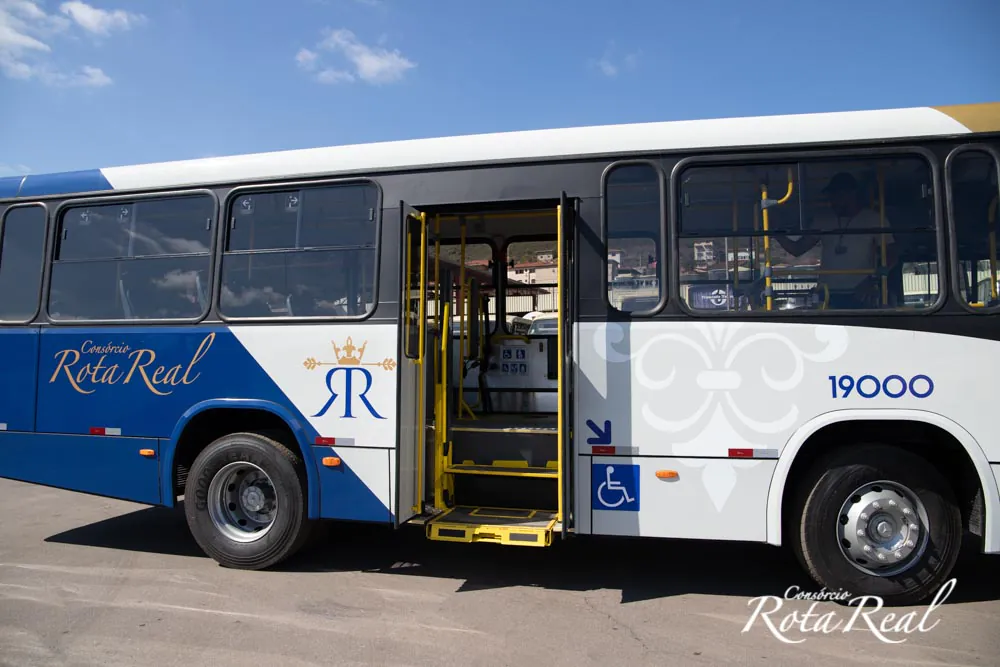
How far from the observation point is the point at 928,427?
14.0 ft

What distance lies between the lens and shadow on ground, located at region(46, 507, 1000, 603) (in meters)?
4.80

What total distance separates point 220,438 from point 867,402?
460 cm

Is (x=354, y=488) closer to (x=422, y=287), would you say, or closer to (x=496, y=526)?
(x=496, y=526)

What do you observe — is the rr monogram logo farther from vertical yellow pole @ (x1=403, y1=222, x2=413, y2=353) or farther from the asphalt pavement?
the asphalt pavement

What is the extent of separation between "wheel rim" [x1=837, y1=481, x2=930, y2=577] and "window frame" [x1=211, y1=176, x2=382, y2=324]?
3.25 m

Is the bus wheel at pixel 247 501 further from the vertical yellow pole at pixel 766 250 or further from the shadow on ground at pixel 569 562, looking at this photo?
the vertical yellow pole at pixel 766 250

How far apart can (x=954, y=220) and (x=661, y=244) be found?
1795 millimetres

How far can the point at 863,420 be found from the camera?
170 inches

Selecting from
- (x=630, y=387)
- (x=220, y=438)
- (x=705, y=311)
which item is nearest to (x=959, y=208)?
(x=705, y=311)

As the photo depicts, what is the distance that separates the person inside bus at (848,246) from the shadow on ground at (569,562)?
6.71 feet

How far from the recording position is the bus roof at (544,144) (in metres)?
4.36

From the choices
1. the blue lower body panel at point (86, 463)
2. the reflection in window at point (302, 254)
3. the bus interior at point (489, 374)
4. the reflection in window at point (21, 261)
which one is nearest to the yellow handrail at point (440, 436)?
the bus interior at point (489, 374)

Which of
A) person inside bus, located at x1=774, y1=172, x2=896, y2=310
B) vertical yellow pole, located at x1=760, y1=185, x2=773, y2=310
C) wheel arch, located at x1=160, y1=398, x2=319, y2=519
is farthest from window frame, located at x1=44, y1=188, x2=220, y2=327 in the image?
person inside bus, located at x1=774, y1=172, x2=896, y2=310

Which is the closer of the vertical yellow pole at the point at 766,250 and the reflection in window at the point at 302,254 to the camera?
the vertical yellow pole at the point at 766,250
